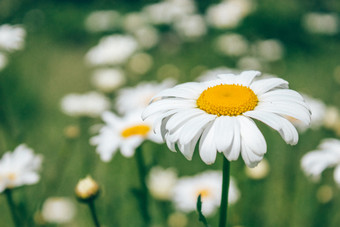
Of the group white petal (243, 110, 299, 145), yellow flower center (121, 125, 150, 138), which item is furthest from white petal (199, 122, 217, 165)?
yellow flower center (121, 125, 150, 138)

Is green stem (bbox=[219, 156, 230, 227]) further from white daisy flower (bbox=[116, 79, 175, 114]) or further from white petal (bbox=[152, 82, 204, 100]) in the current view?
white daisy flower (bbox=[116, 79, 175, 114])

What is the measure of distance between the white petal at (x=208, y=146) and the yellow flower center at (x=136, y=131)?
2.16 feet

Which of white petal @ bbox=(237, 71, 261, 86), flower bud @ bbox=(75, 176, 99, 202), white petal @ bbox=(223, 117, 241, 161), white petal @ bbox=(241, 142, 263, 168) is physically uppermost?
white petal @ bbox=(237, 71, 261, 86)

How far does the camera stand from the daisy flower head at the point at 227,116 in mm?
826

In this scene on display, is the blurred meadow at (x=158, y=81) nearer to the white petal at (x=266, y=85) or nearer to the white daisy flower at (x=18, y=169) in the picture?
the white daisy flower at (x=18, y=169)

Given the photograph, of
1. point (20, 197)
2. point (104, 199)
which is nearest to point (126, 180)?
point (104, 199)

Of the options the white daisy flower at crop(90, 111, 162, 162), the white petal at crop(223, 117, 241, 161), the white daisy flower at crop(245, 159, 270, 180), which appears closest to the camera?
the white petal at crop(223, 117, 241, 161)

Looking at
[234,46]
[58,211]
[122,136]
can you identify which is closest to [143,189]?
[122,136]

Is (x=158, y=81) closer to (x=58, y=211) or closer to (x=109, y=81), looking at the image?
(x=109, y=81)

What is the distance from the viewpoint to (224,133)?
83 centimetres

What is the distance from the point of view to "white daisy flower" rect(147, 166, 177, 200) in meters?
1.82

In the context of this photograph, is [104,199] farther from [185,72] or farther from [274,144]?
[185,72]

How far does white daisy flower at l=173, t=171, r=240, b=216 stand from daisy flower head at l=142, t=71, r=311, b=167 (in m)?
0.77

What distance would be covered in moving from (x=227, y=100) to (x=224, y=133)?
5.0 inches
